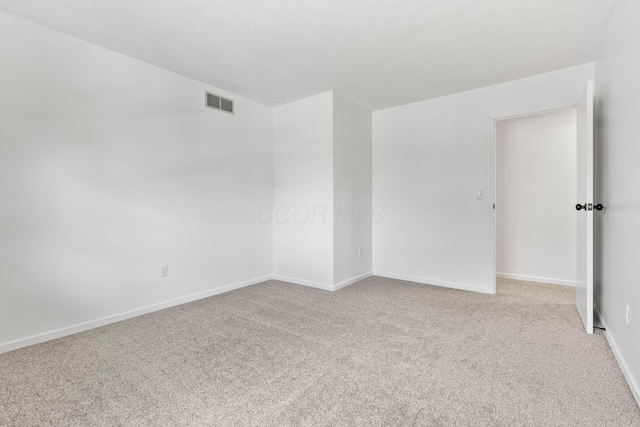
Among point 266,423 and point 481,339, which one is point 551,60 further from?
point 266,423

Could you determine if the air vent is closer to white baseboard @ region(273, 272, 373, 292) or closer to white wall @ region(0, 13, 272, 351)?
white wall @ region(0, 13, 272, 351)

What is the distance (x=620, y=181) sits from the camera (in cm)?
196

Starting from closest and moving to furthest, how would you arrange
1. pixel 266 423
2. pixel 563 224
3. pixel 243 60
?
pixel 266 423 < pixel 243 60 < pixel 563 224

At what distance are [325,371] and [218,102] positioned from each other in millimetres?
3125

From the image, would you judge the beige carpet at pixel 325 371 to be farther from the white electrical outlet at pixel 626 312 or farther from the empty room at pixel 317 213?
the white electrical outlet at pixel 626 312

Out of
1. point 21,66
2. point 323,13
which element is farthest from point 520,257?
point 21,66

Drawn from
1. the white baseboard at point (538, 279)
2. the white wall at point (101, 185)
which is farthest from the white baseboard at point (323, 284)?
the white baseboard at point (538, 279)

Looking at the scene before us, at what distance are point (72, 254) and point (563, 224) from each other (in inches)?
210

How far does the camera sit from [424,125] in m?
4.11

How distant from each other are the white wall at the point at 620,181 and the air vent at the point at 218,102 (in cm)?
350

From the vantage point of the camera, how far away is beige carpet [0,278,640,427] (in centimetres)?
151

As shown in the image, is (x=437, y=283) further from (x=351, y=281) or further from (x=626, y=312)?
(x=626, y=312)

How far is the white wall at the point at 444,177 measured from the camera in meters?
3.45

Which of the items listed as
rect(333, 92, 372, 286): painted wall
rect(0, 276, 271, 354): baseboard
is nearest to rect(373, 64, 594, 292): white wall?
rect(333, 92, 372, 286): painted wall
